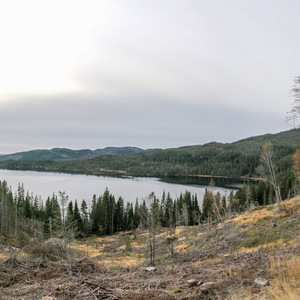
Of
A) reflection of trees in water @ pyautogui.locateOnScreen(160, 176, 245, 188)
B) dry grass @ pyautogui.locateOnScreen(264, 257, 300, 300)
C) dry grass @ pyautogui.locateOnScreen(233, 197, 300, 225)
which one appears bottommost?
reflection of trees in water @ pyautogui.locateOnScreen(160, 176, 245, 188)

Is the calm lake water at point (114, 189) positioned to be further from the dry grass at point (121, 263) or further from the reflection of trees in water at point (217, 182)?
the dry grass at point (121, 263)

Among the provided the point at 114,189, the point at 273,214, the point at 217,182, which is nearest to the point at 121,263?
the point at 273,214

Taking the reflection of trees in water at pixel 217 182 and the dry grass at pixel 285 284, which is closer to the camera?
the dry grass at pixel 285 284

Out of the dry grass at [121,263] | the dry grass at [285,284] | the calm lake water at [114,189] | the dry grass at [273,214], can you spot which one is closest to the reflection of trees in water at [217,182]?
the calm lake water at [114,189]

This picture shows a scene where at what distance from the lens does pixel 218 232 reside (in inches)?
907

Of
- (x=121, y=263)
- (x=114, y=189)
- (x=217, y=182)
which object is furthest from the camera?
(x=217, y=182)

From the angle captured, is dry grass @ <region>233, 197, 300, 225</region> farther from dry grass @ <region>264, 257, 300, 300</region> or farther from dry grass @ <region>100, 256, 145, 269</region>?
dry grass @ <region>264, 257, 300, 300</region>

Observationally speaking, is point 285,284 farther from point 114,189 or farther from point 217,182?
point 217,182

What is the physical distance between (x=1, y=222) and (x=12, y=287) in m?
52.8

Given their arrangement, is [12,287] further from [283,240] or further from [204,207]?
[204,207]

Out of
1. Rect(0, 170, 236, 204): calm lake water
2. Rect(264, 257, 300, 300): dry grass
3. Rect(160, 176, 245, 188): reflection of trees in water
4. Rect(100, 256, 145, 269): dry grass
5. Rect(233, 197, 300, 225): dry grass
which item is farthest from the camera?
Rect(160, 176, 245, 188): reflection of trees in water

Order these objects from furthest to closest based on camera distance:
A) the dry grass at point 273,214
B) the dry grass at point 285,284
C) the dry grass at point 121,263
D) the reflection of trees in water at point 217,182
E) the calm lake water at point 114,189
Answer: the reflection of trees in water at point 217,182
the calm lake water at point 114,189
the dry grass at point 273,214
the dry grass at point 121,263
the dry grass at point 285,284

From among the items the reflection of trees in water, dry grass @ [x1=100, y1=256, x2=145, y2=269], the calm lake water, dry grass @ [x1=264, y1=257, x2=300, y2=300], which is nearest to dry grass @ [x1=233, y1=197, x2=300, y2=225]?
dry grass @ [x1=100, y1=256, x2=145, y2=269]

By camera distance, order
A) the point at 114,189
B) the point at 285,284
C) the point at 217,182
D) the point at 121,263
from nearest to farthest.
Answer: the point at 285,284, the point at 121,263, the point at 114,189, the point at 217,182
